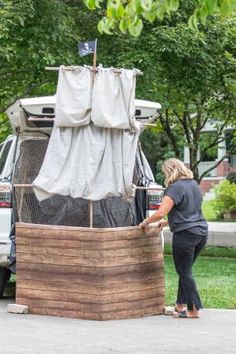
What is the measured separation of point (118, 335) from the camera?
8.37 m

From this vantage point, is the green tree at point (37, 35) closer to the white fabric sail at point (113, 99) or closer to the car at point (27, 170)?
the car at point (27, 170)

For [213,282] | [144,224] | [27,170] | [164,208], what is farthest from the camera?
[213,282]

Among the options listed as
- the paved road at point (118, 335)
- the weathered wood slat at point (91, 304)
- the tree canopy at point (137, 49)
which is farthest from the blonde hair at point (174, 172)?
the tree canopy at point (137, 49)

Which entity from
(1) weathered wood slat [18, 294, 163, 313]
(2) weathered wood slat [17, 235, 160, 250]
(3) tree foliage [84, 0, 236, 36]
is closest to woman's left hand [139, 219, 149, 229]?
(2) weathered wood slat [17, 235, 160, 250]

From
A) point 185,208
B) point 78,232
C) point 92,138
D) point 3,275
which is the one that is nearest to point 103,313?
point 78,232

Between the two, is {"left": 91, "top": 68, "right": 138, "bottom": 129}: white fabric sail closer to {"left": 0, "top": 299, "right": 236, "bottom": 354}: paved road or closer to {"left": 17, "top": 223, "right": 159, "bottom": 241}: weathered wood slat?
{"left": 17, "top": 223, "right": 159, "bottom": 241}: weathered wood slat

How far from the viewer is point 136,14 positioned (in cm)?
630

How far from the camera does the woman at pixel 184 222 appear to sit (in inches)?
366

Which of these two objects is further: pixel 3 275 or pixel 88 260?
pixel 3 275

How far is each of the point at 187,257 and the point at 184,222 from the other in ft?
1.30

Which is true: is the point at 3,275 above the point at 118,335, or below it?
above

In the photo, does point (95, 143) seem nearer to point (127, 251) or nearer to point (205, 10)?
point (127, 251)

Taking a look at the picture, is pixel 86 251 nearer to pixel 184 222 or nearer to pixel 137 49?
pixel 184 222

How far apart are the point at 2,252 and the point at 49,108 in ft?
6.02
